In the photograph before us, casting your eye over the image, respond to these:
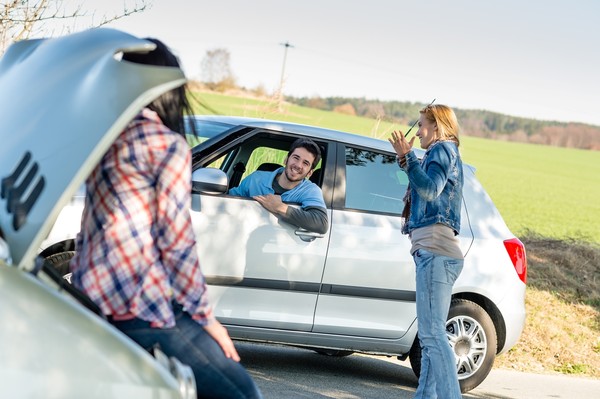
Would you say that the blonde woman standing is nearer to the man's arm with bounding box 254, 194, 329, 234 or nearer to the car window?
the man's arm with bounding box 254, 194, 329, 234

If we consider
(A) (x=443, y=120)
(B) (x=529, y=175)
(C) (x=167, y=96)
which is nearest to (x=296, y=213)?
(A) (x=443, y=120)

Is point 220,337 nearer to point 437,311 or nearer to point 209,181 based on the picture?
point 437,311

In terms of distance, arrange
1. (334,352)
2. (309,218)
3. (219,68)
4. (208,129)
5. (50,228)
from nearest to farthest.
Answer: (50,228) < (309,218) < (208,129) < (334,352) < (219,68)

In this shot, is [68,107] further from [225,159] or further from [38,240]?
[225,159]

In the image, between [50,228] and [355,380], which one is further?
[355,380]

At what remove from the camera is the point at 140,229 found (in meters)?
3.07

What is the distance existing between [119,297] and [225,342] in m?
0.35

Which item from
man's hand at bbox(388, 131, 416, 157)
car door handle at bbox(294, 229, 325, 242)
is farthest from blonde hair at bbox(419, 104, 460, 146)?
car door handle at bbox(294, 229, 325, 242)

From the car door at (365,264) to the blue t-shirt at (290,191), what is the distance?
0.23 metres

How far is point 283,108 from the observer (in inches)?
646

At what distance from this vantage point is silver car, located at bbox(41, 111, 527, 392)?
23.4ft

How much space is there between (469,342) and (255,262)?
1.87 metres

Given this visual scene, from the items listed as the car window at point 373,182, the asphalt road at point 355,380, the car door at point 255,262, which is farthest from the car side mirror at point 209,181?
the asphalt road at point 355,380

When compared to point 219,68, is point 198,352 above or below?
above
